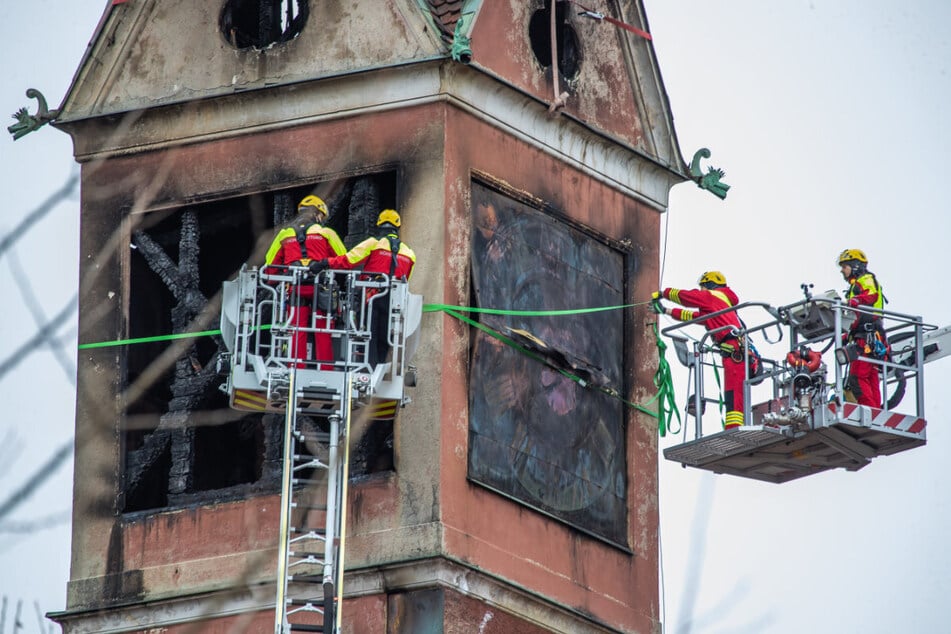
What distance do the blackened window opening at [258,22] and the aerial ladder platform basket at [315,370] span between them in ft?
13.9

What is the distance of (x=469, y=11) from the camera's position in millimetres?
34938

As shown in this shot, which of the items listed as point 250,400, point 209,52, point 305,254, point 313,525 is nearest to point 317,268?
point 305,254

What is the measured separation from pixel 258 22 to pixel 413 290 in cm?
436

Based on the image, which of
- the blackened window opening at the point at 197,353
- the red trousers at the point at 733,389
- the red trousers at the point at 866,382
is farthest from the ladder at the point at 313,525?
the red trousers at the point at 866,382

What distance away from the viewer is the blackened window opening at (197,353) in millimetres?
34656

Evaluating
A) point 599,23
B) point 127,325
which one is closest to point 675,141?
point 599,23

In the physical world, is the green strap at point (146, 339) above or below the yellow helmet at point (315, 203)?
below

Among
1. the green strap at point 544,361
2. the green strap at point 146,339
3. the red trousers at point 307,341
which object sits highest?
the green strap at point 146,339

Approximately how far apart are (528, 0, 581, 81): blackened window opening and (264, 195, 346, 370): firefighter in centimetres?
431

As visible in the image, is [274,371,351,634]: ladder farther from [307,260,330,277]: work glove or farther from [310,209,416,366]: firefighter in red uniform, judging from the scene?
[307,260,330,277]: work glove

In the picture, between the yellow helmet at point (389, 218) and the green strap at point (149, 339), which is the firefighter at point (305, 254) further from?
the green strap at point (149, 339)

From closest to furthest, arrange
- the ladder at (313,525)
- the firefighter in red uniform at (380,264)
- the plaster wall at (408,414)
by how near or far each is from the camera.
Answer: the ladder at (313,525) < the firefighter in red uniform at (380,264) < the plaster wall at (408,414)

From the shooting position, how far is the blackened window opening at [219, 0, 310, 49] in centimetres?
3572

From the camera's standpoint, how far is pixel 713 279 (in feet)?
119
